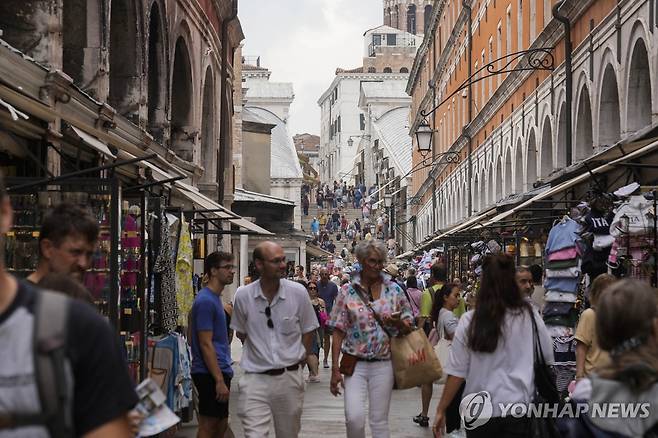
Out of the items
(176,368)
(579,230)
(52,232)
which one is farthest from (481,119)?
(52,232)

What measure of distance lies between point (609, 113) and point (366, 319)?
13.1 m

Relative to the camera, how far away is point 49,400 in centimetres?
344

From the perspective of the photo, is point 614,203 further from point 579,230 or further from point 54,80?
point 54,80

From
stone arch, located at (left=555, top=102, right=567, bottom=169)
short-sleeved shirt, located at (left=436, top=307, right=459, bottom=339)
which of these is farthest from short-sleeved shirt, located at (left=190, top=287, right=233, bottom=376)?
stone arch, located at (left=555, top=102, right=567, bottom=169)

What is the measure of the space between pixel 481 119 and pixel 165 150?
2108 centimetres

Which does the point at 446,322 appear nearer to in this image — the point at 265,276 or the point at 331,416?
the point at 331,416

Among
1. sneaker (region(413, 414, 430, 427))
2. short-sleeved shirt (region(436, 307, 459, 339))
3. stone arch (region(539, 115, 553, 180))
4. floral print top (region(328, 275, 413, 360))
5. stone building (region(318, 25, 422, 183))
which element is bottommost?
sneaker (region(413, 414, 430, 427))

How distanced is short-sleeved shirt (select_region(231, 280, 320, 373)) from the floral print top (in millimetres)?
247

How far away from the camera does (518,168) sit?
33.6m

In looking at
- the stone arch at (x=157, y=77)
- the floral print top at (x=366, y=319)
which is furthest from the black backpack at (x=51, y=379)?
the stone arch at (x=157, y=77)

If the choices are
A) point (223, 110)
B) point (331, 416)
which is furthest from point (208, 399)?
point (223, 110)

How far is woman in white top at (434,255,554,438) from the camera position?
7266 millimetres

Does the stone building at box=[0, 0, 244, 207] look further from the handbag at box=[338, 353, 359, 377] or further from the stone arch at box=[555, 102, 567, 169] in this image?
the stone arch at box=[555, 102, 567, 169]

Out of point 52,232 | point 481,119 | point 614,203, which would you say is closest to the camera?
point 52,232
